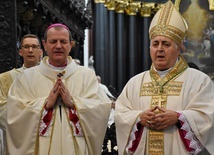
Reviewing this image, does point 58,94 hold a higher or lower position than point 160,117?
higher

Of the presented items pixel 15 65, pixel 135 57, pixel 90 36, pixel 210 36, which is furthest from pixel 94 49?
pixel 15 65

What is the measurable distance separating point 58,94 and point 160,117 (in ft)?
3.07

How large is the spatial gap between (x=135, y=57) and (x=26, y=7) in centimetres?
1316

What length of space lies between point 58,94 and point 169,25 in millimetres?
1135

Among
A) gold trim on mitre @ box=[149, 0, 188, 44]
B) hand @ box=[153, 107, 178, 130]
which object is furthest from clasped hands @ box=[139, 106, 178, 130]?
gold trim on mitre @ box=[149, 0, 188, 44]

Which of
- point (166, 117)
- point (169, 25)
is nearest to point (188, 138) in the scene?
point (166, 117)

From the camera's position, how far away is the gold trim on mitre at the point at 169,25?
4.62 metres

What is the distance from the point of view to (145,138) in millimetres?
4500

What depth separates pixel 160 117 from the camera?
4.30 metres

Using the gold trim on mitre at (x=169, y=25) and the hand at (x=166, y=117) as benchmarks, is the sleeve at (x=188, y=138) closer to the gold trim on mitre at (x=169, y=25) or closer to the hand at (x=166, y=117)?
the hand at (x=166, y=117)

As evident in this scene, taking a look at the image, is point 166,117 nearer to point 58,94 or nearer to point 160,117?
point 160,117

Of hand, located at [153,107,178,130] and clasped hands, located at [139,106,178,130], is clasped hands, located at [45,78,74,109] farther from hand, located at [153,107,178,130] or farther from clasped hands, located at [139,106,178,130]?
hand, located at [153,107,178,130]

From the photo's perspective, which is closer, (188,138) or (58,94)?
(188,138)

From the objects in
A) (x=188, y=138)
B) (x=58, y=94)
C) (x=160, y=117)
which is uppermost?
(x=58, y=94)
